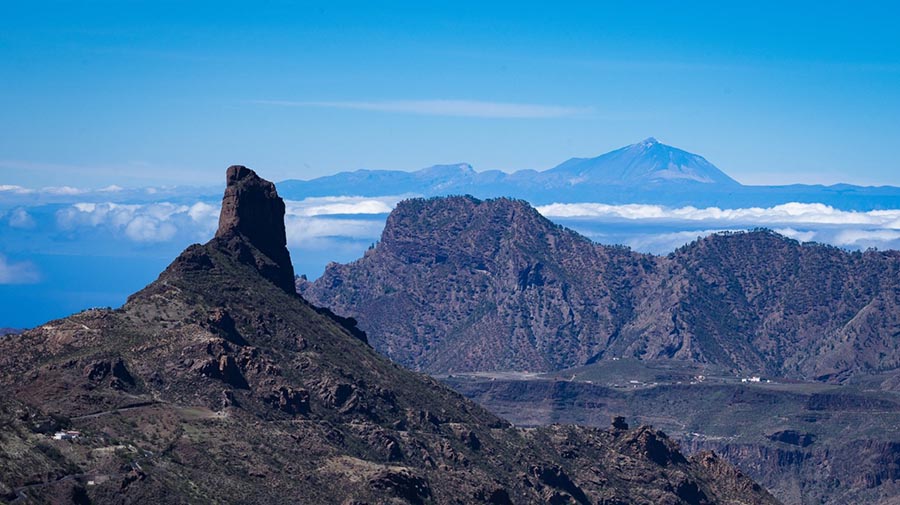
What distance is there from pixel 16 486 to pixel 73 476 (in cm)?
→ 952

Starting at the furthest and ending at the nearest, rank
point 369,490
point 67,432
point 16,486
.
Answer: point 369,490 → point 67,432 → point 16,486

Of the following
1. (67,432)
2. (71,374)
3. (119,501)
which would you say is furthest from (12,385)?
(119,501)

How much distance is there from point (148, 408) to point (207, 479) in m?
16.0

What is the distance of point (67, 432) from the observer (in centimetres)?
17425

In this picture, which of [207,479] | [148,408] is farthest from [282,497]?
[148,408]

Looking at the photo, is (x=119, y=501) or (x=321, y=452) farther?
(x=321, y=452)

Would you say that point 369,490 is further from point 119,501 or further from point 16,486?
point 16,486

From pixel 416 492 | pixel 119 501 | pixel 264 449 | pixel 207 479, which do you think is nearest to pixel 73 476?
pixel 119 501

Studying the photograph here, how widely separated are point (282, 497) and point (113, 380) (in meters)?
24.5

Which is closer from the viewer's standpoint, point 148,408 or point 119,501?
point 119,501

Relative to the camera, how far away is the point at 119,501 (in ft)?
542

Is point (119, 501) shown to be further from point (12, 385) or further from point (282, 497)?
point (12, 385)

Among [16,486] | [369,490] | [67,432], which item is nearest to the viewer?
[16,486]

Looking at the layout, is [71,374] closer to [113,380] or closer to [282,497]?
[113,380]
